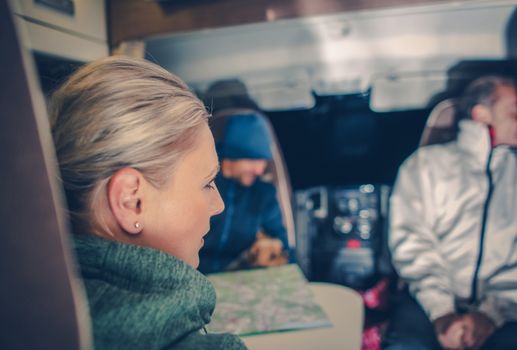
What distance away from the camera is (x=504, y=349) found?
108 centimetres

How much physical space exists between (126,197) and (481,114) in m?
1.27

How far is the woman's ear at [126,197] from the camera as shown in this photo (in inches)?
18.9

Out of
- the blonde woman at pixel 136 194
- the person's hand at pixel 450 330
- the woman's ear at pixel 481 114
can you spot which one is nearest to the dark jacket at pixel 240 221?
the person's hand at pixel 450 330

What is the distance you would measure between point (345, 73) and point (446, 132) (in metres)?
0.42

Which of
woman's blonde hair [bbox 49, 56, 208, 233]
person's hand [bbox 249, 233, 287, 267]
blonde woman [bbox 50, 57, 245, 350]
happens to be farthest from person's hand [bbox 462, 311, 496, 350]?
woman's blonde hair [bbox 49, 56, 208, 233]

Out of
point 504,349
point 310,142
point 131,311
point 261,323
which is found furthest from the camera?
point 310,142

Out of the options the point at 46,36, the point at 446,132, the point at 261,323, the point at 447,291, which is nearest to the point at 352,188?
the point at 446,132

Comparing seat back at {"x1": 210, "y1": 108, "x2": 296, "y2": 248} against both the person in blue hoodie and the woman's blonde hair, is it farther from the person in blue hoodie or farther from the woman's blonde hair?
the woman's blonde hair

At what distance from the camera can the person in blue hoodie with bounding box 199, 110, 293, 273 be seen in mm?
1416

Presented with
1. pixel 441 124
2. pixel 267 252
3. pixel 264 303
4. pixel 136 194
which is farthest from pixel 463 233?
pixel 136 194

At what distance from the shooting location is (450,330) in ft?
3.69

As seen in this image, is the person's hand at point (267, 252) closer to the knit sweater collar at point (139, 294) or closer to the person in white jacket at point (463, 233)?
the person in white jacket at point (463, 233)

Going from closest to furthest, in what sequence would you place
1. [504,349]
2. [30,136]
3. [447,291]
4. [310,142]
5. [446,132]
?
[30,136] < [504,349] < [447,291] < [446,132] < [310,142]

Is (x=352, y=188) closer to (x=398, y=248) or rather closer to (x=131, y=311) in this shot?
(x=398, y=248)
